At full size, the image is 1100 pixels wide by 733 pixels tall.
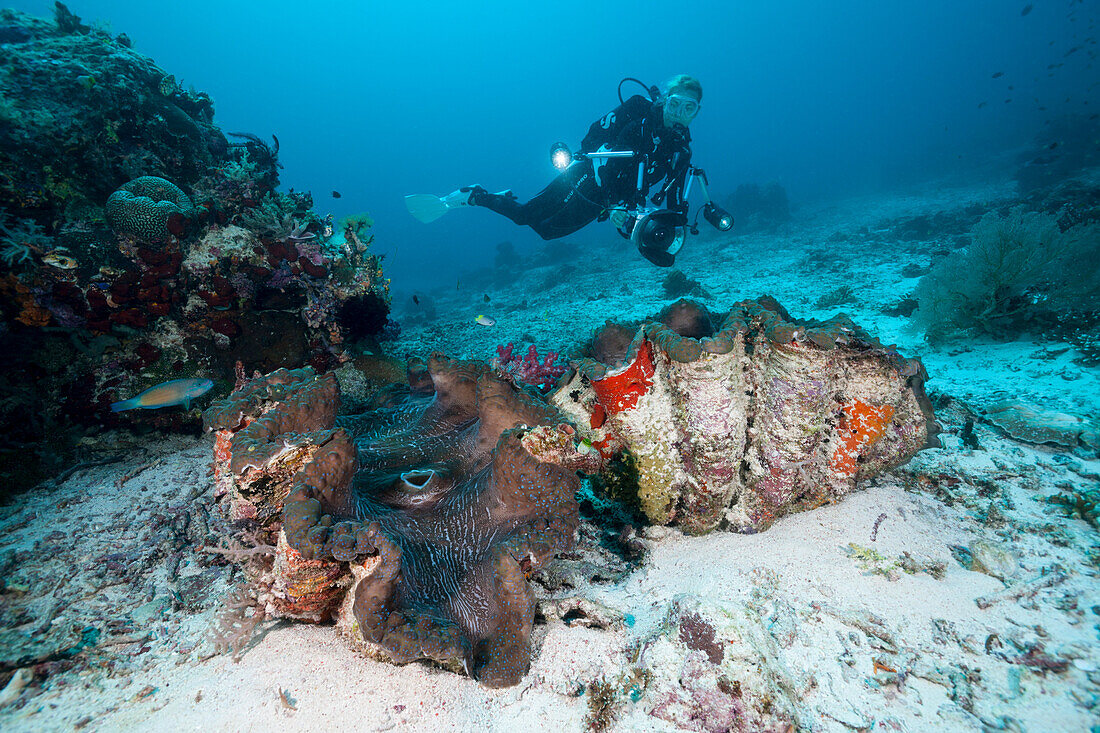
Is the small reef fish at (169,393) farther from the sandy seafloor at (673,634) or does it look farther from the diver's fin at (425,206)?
the diver's fin at (425,206)

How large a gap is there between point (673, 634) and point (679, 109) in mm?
9145

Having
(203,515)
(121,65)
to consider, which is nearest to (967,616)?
(203,515)

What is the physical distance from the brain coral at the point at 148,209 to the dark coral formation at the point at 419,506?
3141 mm

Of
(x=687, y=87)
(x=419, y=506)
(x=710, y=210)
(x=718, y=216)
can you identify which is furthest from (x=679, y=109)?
(x=419, y=506)

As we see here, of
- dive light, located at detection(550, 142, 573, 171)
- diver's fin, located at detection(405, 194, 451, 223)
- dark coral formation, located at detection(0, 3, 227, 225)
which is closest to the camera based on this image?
dark coral formation, located at detection(0, 3, 227, 225)

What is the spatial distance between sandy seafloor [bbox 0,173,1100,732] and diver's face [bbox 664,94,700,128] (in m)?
7.46

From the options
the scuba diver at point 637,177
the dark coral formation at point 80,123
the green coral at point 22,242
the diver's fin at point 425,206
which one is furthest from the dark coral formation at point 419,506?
the diver's fin at point 425,206

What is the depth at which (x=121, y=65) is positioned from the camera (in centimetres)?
521

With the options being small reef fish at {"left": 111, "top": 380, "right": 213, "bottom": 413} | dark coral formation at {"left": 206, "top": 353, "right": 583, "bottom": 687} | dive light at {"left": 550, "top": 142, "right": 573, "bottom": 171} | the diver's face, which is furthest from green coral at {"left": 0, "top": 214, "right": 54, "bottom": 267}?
the diver's face

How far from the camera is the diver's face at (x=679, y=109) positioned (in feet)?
26.3

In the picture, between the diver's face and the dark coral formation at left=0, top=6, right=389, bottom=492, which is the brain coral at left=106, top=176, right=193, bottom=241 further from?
the diver's face

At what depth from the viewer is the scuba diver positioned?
806 cm

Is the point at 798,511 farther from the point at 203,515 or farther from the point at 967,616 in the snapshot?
the point at 203,515

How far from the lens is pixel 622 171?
9039mm
